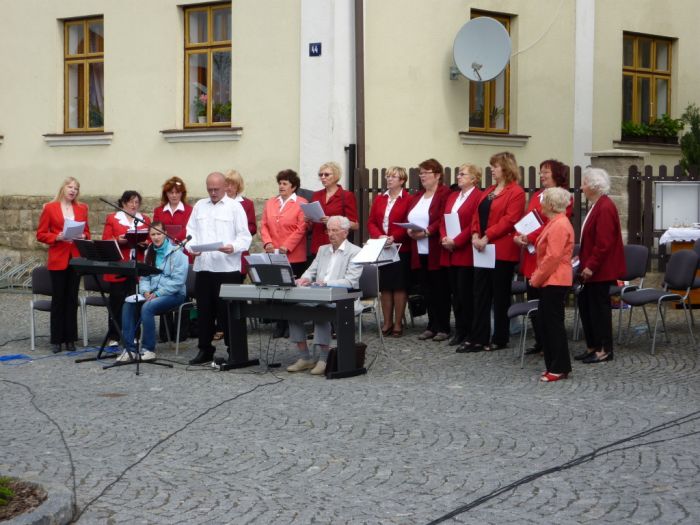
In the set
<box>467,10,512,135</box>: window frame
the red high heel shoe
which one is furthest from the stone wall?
the red high heel shoe

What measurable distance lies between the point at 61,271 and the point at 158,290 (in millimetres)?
1240

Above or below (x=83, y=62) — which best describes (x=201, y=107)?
below

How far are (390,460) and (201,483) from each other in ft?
3.71

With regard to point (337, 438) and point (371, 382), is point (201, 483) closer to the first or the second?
point (337, 438)

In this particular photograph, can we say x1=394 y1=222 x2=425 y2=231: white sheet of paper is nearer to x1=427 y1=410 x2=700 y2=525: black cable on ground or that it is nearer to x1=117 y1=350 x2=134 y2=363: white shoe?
x1=117 y1=350 x2=134 y2=363: white shoe

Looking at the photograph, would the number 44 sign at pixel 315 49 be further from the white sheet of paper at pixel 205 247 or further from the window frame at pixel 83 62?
the white sheet of paper at pixel 205 247

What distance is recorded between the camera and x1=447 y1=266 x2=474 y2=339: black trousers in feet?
39.4

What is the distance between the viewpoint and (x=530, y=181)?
15094 millimetres

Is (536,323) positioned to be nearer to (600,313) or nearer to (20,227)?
(600,313)

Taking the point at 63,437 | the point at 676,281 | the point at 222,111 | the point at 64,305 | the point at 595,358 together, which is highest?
the point at 222,111

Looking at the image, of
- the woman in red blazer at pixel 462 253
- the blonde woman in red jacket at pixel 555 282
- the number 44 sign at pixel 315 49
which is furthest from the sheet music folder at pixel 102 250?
the number 44 sign at pixel 315 49

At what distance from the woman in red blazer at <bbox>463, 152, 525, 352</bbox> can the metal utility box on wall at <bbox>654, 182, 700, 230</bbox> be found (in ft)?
13.9

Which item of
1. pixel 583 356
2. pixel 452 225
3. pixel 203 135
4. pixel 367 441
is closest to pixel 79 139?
pixel 203 135

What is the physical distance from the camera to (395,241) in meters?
12.8
